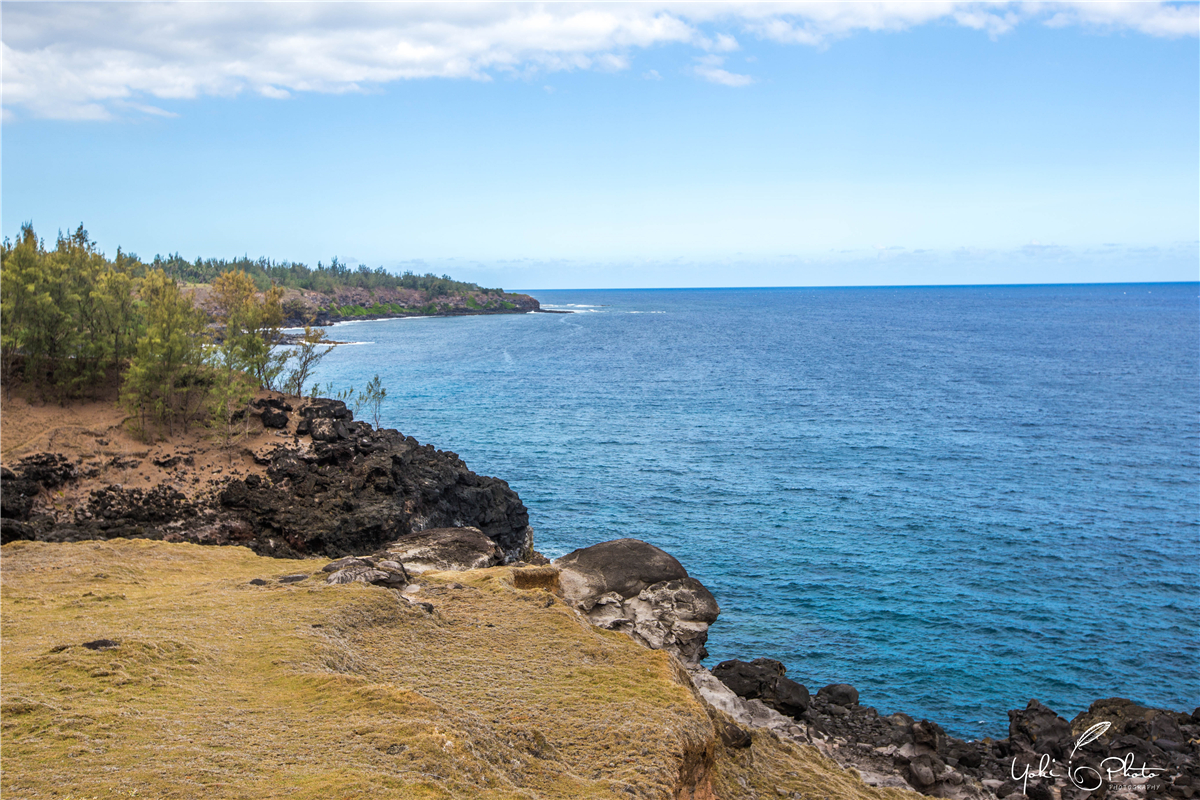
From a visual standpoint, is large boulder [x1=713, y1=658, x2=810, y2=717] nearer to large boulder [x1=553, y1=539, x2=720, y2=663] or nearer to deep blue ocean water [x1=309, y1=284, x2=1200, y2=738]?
large boulder [x1=553, y1=539, x2=720, y2=663]

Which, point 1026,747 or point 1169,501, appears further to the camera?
point 1169,501

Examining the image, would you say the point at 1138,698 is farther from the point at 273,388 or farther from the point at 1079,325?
the point at 1079,325

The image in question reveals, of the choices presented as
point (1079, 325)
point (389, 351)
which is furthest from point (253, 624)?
point (1079, 325)

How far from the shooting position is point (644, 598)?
22047 millimetres

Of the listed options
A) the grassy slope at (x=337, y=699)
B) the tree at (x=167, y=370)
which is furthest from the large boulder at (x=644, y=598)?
the tree at (x=167, y=370)

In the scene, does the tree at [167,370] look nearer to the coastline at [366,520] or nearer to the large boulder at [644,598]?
the coastline at [366,520]

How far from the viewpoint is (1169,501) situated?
46.1 metres

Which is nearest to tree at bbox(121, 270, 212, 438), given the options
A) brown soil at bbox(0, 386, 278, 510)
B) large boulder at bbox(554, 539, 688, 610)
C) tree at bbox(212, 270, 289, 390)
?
brown soil at bbox(0, 386, 278, 510)

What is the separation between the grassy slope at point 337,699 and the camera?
9859 millimetres

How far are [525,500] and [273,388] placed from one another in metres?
16.0
